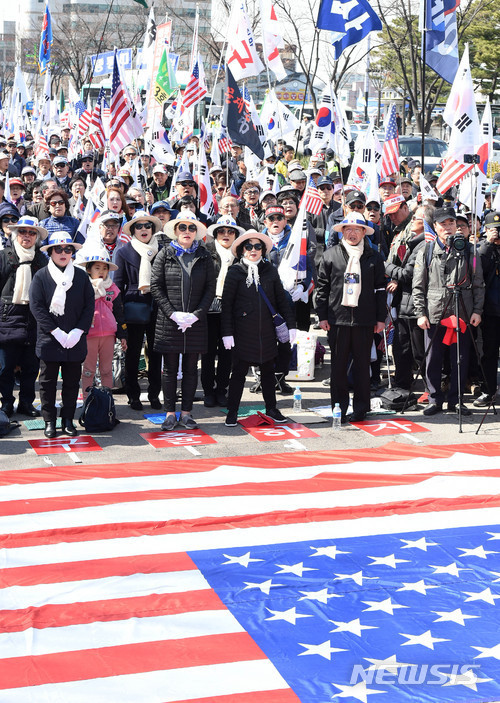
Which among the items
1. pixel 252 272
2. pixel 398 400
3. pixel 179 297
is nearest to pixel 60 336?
pixel 179 297

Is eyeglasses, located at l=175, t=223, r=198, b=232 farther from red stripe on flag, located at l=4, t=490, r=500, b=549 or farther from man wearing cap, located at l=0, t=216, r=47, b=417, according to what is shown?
red stripe on flag, located at l=4, t=490, r=500, b=549

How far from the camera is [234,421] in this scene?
992 centimetres

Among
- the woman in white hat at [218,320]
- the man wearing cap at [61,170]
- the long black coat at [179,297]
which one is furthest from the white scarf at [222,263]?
the man wearing cap at [61,170]

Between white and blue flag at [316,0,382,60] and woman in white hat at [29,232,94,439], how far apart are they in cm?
603

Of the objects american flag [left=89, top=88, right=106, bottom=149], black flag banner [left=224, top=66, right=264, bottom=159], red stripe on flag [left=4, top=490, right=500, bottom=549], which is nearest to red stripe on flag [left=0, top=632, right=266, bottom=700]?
red stripe on flag [left=4, top=490, right=500, bottom=549]

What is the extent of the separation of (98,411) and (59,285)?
1293mm

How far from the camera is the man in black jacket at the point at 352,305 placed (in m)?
9.91

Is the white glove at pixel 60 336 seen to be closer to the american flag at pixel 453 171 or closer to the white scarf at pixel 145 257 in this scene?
the white scarf at pixel 145 257

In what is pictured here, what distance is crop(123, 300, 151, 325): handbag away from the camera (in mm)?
10312

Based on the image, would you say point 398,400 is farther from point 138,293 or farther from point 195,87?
point 195,87

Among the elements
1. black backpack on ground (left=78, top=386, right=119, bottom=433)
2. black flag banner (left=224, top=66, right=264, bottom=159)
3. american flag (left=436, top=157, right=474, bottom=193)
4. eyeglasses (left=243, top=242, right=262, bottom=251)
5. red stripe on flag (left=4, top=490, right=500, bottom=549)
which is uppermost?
black flag banner (left=224, top=66, right=264, bottom=159)

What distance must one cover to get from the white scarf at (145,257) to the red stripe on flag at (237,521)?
3.69 m

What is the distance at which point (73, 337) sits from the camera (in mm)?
9133

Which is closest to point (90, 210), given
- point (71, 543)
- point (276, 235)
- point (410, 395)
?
point (276, 235)
